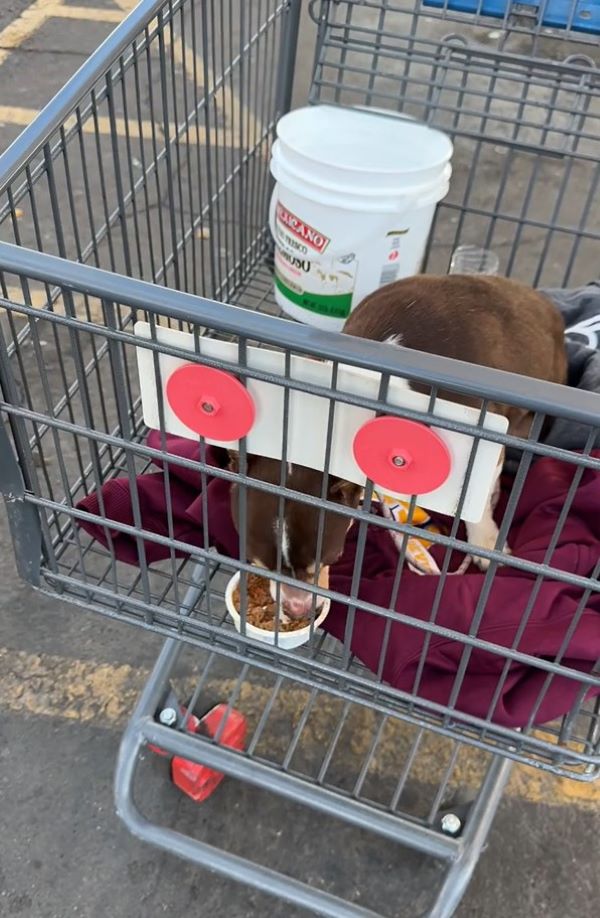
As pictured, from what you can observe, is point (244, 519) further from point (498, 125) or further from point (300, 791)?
point (498, 125)

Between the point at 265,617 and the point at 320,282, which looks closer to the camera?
the point at 265,617

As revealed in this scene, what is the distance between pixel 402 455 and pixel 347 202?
1.16 meters

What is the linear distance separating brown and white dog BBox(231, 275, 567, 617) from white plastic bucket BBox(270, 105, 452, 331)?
279mm

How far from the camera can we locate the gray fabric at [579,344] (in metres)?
1.82

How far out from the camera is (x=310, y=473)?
137cm

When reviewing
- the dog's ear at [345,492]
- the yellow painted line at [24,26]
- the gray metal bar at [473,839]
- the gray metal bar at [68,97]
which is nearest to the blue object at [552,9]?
the gray metal bar at [68,97]

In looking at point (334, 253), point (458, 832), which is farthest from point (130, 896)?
point (334, 253)

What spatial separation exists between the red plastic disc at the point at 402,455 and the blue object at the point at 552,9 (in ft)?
4.44

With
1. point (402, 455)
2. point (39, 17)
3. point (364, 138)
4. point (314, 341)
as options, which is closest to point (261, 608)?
point (402, 455)

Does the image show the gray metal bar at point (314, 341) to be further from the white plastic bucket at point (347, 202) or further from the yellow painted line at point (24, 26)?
the yellow painted line at point (24, 26)

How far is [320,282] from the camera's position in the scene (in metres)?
2.16

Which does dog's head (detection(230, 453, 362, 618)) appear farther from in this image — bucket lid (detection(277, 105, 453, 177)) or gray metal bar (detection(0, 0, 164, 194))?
bucket lid (detection(277, 105, 453, 177))

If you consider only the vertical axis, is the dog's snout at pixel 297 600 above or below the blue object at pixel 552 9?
below

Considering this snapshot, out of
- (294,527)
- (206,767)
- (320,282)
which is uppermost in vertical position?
(294,527)
